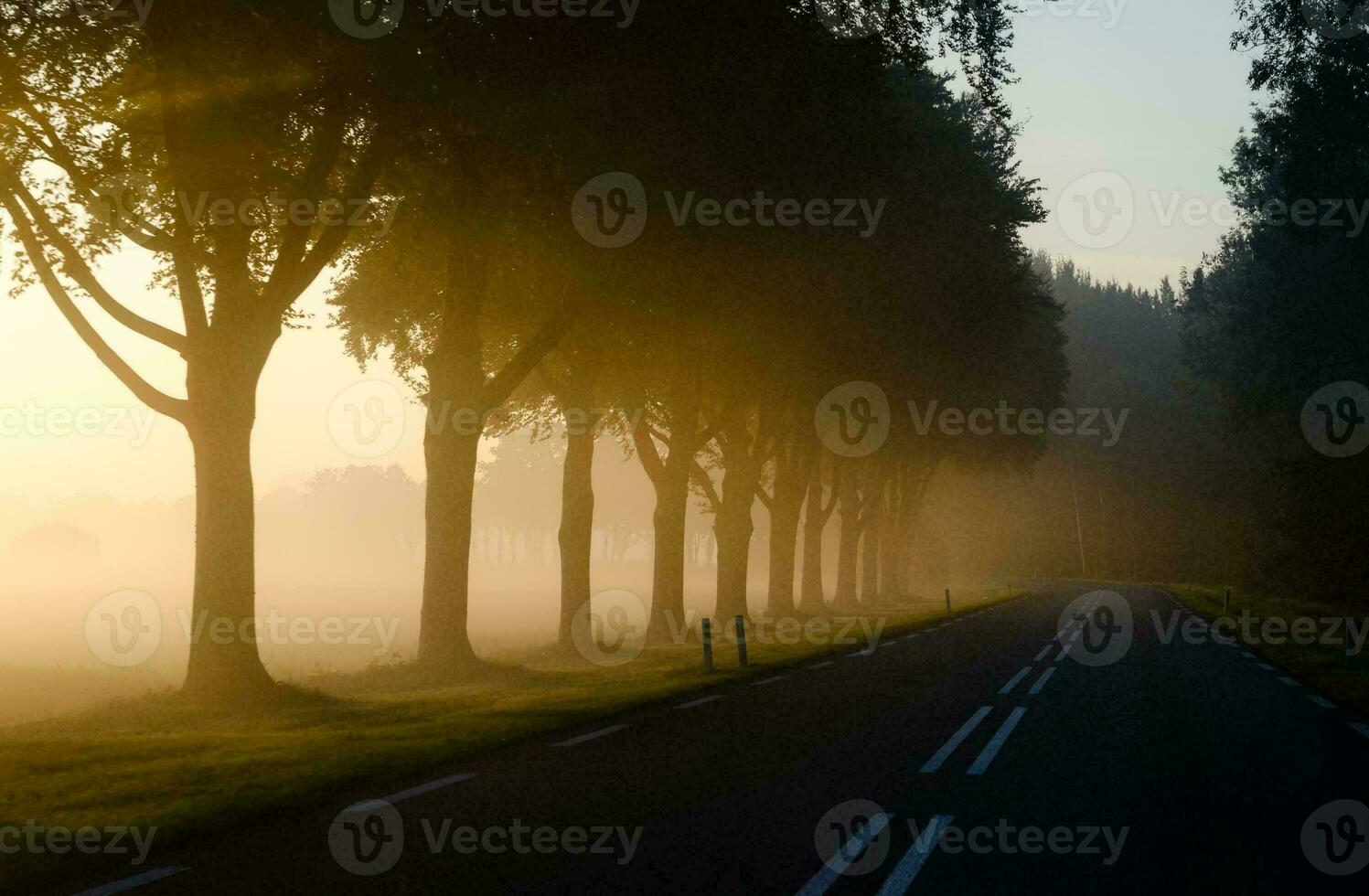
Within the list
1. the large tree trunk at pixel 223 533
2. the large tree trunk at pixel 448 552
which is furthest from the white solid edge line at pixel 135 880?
the large tree trunk at pixel 448 552

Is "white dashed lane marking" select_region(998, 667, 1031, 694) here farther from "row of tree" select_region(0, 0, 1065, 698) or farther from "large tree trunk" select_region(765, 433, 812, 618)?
"large tree trunk" select_region(765, 433, 812, 618)

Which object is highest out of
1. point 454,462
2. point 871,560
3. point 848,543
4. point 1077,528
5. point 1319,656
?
point 454,462

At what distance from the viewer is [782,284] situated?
2234 centimetres

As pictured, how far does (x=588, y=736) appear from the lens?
11.6 metres

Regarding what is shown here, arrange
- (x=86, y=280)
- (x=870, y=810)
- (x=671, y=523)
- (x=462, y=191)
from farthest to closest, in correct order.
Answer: (x=671, y=523) < (x=462, y=191) < (x=86, y=280) < (x=870, y=810)

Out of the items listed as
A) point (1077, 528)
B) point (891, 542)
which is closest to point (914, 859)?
point (891, 542)

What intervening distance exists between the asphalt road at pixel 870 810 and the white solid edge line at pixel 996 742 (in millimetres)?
33

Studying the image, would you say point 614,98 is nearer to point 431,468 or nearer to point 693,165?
point 693,165

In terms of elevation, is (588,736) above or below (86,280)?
below

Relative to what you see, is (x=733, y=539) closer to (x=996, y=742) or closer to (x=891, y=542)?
(x=996, y=742)

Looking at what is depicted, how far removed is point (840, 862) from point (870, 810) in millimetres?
1381

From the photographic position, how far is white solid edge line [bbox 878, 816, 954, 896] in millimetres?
5820

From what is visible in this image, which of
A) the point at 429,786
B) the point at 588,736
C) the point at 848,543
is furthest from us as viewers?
the point at 848,543

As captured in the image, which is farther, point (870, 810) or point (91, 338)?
point (91, 338)
